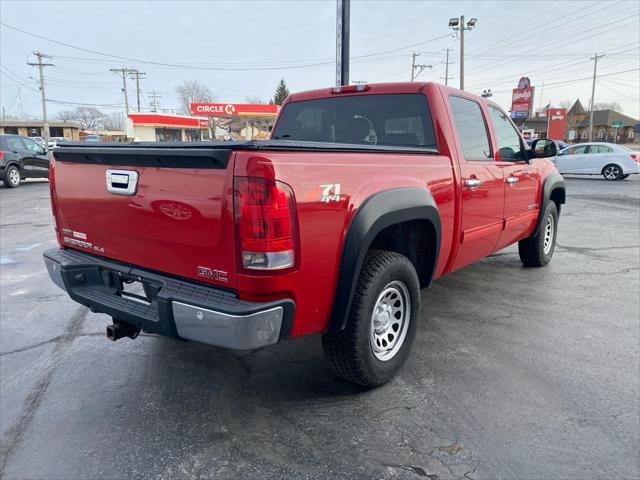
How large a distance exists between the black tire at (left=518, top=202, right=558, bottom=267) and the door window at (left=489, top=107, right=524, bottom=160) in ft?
3.62

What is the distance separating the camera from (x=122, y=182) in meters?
2.60

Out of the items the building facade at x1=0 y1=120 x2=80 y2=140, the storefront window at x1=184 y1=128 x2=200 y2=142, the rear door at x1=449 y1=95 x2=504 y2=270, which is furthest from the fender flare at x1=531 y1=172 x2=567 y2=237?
the building facade at x1=0 y1=120 x2=80 y2=140

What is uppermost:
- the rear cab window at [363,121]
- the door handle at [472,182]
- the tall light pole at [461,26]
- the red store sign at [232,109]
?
the tall light pole at [461,26]

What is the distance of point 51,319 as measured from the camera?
4.24 metres

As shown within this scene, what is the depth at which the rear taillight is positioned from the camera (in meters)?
2.10

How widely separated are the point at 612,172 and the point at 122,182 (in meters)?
21.9

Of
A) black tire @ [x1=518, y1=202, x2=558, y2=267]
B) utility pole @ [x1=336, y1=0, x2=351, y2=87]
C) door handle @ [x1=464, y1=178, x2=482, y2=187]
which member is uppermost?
utility pole @ [x1=336, y1=0, x2=351, y2=87]

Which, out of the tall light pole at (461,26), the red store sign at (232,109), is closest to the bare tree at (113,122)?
the red store sign at (232,109)

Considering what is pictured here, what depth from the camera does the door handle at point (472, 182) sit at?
3685 mm

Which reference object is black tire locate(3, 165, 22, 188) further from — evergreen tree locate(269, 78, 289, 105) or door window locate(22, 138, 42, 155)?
evergreen tree locate(269, 78, 289, 105)

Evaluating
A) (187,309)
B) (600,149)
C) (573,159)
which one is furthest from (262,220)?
(573,159)

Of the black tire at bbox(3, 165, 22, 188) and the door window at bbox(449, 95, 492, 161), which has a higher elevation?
the door window at bbox(449, 95, 492, 161)

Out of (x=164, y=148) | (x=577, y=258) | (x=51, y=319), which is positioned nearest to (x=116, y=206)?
(x=164, y=148)

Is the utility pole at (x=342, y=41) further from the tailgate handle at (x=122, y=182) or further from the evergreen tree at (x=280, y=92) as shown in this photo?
the evergreen tree at (x=280, y=92)
